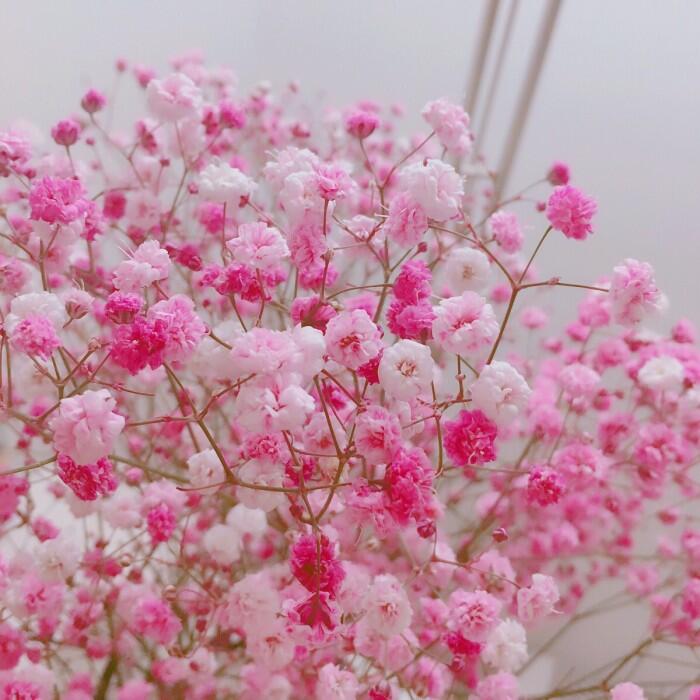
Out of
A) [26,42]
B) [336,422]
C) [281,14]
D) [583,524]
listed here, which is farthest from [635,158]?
[26,42]

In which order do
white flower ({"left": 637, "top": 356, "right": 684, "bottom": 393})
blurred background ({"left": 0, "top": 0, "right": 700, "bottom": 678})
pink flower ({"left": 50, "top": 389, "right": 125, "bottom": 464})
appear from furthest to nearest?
blurred background ({"left": 0, "top": 0, "right": 700, "bottom": 678}), white flower ({"left": 637, "top": 356, "right": 684, "bottom": 393}), pink flower ({"left": 50, "top": 389, "right": 125, "bottom": 464})

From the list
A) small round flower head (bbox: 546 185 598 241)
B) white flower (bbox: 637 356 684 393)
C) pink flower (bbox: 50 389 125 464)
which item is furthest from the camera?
white flower (bbox: 637 356 684 393)

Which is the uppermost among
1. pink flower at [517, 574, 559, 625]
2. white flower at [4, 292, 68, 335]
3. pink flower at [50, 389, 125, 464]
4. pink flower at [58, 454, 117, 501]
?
white flower at [4, 292, 68, 335]

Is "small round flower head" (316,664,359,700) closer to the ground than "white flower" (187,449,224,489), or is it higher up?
closer to the ground

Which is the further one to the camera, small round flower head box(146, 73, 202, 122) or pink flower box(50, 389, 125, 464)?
small round flower head box(146, 73, 202, 122)

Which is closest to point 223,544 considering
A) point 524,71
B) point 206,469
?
point 206,469

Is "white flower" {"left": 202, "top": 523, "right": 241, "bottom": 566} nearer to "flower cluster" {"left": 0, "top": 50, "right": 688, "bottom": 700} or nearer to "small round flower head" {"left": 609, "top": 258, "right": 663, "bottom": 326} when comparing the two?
"flower cluster" {"left": 0, "top": 50, "right": 688, "bottom": 700}

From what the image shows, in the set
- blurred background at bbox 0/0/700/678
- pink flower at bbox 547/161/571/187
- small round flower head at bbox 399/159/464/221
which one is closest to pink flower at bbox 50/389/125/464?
small round flower head at bbox 399/159/464/221

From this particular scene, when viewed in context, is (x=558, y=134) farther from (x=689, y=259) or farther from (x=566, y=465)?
(x=566, y=465)
